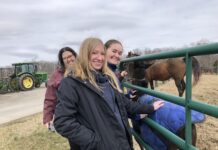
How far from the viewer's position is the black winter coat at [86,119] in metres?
2.08

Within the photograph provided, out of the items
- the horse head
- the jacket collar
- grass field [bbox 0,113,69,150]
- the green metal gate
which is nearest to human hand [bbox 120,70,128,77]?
the horse head

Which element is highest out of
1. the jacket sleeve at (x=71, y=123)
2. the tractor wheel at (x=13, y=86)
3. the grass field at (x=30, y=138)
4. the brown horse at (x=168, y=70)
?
the jacket sleeve at (x=71, y=123)

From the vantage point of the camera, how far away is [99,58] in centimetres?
227

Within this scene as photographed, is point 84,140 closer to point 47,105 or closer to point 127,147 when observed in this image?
point 127,147

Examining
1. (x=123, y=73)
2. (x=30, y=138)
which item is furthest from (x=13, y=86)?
(x=123, y=73)

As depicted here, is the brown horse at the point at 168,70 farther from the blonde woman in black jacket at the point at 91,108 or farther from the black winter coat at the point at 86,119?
the black winter coat at the point at 86,119

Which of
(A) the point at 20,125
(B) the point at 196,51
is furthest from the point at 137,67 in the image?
(A) the point at 20,125

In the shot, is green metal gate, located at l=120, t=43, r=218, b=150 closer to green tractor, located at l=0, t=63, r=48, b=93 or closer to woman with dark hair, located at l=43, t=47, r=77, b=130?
woman with dark hair, located at l=43, t=47, r=77, b=130

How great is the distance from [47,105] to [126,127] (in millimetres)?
1576

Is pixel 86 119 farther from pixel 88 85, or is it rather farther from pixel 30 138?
pixel 30 138

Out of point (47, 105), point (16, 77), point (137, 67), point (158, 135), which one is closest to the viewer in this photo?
point (158, 135)

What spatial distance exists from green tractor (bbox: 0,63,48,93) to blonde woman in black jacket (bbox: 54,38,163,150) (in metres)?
18.6

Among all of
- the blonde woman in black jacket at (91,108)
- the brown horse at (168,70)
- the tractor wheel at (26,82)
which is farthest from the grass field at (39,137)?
the tractor wheel at (26,82)

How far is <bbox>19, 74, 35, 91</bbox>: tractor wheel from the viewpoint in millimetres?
20438
